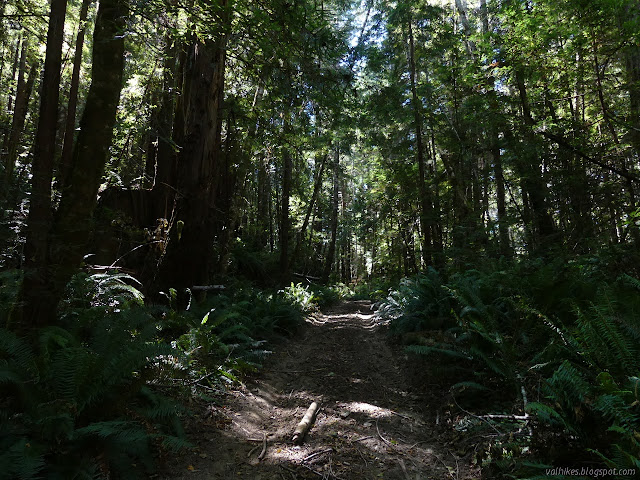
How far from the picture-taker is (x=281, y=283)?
43.1ft

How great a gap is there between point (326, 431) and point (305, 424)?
210mm

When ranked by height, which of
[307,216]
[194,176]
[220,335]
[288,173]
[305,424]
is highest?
[288,173]

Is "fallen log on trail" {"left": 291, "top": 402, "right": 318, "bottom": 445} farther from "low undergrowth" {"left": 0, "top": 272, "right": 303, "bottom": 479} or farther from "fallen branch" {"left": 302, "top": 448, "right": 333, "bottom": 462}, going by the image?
"low undergrowth" {"left": 0, "top": 272, "right": 303, "bottom": 479}

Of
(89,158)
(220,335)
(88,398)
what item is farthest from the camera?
(220,335)

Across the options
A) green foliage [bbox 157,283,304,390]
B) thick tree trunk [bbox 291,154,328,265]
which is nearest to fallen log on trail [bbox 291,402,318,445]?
green foliage [bbox 157,283,304,390]

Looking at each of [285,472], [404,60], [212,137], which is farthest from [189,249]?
[404,60]

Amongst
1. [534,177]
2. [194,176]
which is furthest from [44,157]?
[534,177]

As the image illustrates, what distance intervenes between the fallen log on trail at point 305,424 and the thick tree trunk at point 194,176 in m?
4.14

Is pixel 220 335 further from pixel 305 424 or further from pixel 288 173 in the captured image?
pixel 288 173

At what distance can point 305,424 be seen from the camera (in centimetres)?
340

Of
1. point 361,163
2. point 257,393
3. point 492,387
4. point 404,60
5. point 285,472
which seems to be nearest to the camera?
point 285,472

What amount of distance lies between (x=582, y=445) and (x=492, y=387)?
1.39 metres

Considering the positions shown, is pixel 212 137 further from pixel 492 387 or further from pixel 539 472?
pixel 539 472

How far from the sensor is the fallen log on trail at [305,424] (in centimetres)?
320
